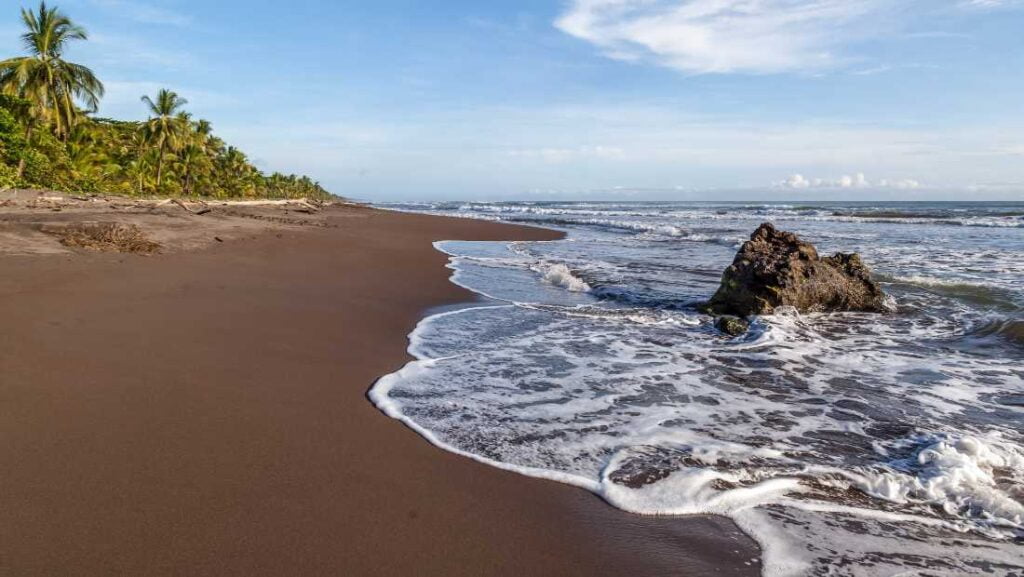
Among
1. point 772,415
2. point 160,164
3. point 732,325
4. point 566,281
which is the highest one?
point 160,164

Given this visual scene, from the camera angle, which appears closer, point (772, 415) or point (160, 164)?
point (772, 415)

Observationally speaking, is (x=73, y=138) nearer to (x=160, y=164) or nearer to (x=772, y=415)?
(x=160, y=164)

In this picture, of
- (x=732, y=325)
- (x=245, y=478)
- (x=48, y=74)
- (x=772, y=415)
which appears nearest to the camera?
(x=245, y=478)

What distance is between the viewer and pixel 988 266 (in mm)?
13695

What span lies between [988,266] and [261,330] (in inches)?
640

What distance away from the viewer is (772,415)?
4.49m

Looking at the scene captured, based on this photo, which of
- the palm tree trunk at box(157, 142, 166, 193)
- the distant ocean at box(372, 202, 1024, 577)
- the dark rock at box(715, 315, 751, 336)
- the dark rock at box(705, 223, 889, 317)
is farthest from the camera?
the palm tree trunk at box(157, 142, 166, 193)

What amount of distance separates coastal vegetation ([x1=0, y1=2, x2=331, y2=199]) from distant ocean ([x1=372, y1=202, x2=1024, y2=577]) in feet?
75.8

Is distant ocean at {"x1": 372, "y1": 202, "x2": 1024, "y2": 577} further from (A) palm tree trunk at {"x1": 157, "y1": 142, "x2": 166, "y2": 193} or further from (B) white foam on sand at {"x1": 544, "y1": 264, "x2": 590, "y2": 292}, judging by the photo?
(A) palm tree trunk at {"x1": 157, "y1": 142, "x2": 166, "y2": 193}

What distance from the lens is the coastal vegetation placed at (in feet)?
81.9

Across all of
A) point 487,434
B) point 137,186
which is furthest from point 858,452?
point 137,186

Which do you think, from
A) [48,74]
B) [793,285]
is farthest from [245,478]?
[48,74]

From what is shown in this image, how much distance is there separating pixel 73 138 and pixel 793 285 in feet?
132

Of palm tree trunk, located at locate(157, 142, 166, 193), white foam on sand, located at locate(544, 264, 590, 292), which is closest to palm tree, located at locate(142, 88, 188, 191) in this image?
palm tree trunk, located at locate(157, 142, 166, 193)
